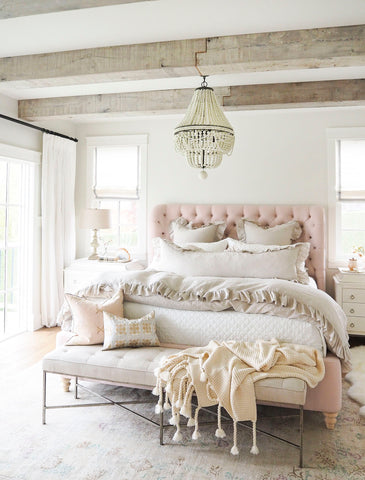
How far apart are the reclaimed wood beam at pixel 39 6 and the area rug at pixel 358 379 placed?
305 cm

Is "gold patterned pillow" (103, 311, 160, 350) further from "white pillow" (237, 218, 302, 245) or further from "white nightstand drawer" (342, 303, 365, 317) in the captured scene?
"white nightstand drawer" (342, 303, 365, 317)

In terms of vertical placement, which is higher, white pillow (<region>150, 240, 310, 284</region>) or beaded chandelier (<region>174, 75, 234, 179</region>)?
beaded chandelier (<region>174, 75, 234, 179</region>)

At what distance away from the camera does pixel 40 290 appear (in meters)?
4.95

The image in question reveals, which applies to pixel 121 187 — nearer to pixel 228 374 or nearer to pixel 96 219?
pixel 96 219

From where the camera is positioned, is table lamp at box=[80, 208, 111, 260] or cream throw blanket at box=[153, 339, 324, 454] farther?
table lamp at box=[80, 208, 111, 260]

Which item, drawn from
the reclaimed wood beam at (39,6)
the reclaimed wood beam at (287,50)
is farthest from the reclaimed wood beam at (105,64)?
the reclaimed wood beam at (39,6)

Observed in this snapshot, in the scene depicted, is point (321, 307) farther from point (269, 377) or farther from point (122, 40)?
point (122, 40)

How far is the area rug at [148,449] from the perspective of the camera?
218 cm

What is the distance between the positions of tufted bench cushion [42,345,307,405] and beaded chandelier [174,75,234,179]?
1453 millimetres

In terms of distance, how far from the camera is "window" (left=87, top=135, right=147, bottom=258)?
5402 millimetres

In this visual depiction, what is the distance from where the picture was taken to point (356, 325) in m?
4.40

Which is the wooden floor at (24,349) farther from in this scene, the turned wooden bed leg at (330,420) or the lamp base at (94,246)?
the turned wooden bed leg at (330,420)

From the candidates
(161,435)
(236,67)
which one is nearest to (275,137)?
(236,67)

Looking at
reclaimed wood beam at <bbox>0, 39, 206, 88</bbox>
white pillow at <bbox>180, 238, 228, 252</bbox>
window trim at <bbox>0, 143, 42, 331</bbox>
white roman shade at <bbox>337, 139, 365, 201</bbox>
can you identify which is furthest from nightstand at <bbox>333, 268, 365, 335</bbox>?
window trim at <bbox>0, 143, 42, 331</bbox>
